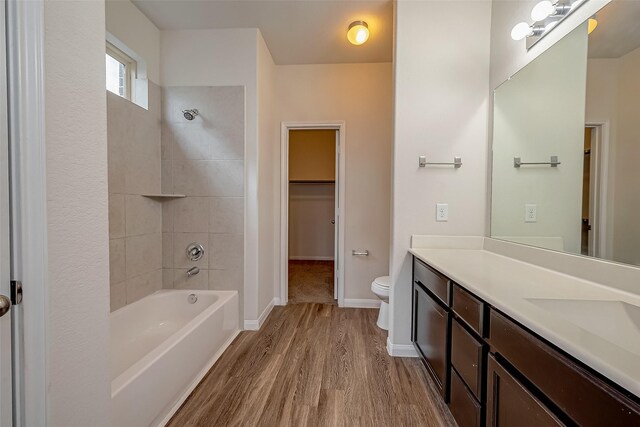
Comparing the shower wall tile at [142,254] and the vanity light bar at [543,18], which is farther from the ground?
the vanity light bar at [543,18]

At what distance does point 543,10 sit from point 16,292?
93.4 inches

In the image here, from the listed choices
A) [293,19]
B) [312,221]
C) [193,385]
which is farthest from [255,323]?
[312,221]

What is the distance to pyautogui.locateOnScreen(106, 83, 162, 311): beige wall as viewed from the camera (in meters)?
2.05

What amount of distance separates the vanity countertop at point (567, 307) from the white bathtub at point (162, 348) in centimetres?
152

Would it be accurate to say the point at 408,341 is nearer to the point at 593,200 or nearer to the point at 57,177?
the point at 593,200

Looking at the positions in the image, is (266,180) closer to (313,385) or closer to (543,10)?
(313,385)

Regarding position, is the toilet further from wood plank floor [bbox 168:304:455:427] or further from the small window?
the small window

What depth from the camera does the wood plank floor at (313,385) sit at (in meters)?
1.50

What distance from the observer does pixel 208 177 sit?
255 cm

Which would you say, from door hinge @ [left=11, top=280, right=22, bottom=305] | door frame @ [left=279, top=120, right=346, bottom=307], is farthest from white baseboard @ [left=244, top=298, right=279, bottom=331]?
door hinge @ [left=11, top=280, right=22, bottom=305]

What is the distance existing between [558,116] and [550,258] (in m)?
0.72

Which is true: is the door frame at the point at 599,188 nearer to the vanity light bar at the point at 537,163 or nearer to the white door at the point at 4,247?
the vanity light bar at the point at 537,163

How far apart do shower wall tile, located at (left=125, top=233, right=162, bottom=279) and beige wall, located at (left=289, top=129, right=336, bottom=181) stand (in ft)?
10.9

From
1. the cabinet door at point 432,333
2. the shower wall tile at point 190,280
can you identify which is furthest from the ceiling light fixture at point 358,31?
the shower wall tile at point 190,280
